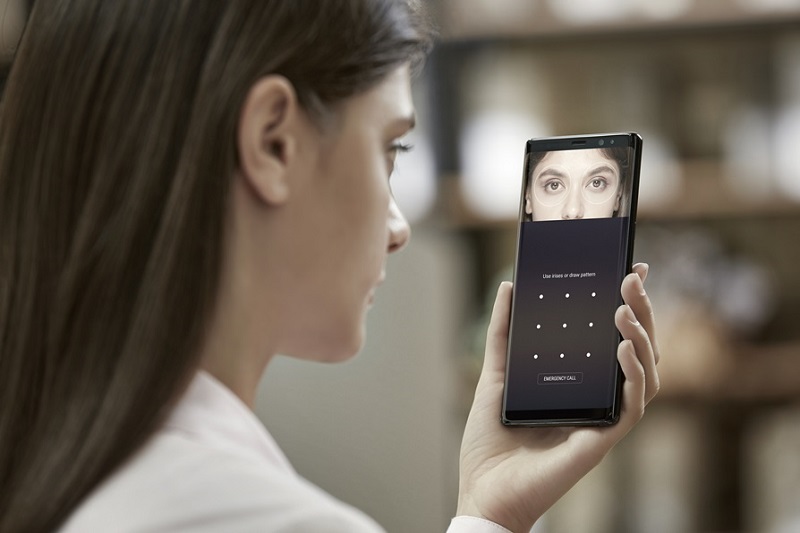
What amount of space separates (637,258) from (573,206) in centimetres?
167

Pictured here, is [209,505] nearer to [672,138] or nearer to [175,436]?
[175,436]

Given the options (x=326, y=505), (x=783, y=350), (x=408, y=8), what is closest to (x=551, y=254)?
(x=408, y=8)

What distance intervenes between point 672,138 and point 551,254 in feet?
5.72

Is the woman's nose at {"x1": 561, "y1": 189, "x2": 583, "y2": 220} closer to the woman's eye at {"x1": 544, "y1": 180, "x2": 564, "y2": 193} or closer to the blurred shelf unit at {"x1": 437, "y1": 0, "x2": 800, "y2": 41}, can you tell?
the woman's eye at {"x1": 544, "y1": 180, "x2": 564, "y2": 193}

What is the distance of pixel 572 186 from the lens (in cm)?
98

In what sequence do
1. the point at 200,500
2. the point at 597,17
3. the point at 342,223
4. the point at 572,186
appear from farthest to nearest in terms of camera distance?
the point at 597,17 < the point at 572,186 < the point at 342,223 < the point at 200,500

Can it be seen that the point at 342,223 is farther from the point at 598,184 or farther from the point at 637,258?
the point at 637,258

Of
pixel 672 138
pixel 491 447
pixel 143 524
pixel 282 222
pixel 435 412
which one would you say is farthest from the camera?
Result: pixel 672 138

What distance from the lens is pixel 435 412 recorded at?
7.95 feet

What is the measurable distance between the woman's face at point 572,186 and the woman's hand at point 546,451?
0.07 m

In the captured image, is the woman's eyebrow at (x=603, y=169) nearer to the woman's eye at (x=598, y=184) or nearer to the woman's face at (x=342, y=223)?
the woman's eye at (x=598, y=184)

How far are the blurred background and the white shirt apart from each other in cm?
184

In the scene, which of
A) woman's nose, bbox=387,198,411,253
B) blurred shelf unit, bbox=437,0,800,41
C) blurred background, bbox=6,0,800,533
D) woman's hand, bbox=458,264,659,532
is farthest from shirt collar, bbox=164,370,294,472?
blurred shelf unit, bbox=437,0,800,41

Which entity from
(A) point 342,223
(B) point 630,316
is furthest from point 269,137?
(B) point 630,316
